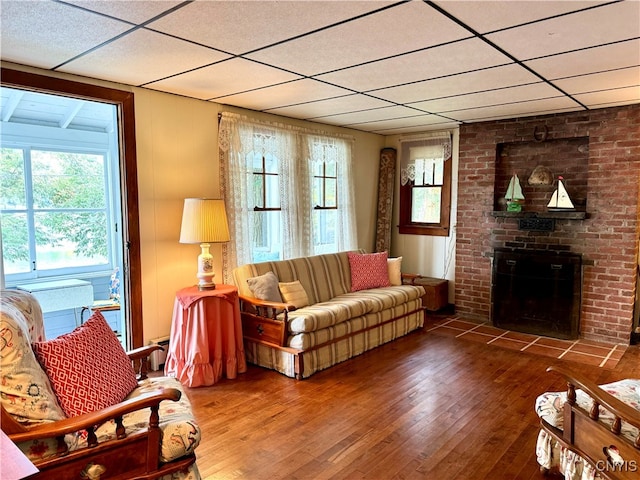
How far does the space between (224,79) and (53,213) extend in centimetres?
311

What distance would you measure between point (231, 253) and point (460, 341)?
2465mm

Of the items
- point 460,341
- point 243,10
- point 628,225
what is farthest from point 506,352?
point 243,10

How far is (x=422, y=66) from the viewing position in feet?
9.47

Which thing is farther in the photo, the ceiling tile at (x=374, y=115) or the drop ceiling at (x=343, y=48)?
the ceiling tile at (x=374, y=115)

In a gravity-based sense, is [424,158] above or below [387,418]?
above

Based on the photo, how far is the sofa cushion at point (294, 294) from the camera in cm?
401

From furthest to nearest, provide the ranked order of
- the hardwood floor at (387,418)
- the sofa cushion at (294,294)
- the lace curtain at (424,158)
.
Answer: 1. the lace curtain at (424,158)
2. the sofa cushion at (294,294)
3. the hardwood floor at (387,418)

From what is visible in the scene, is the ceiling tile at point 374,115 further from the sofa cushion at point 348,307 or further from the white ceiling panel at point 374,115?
the sofa cushion at point 348,307

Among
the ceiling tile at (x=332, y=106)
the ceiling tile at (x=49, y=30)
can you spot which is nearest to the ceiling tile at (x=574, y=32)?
the ceiling tile at (x=332, y=106)

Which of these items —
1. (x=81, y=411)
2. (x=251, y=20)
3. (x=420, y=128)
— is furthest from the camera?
(x=420, y=128)

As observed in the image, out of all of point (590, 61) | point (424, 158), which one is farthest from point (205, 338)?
point (424, 158)

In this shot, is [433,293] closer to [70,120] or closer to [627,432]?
[627,432]

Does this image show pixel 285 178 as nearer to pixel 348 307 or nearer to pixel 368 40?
pixel 348 307

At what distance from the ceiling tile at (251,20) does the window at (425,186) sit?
367 centimetres
